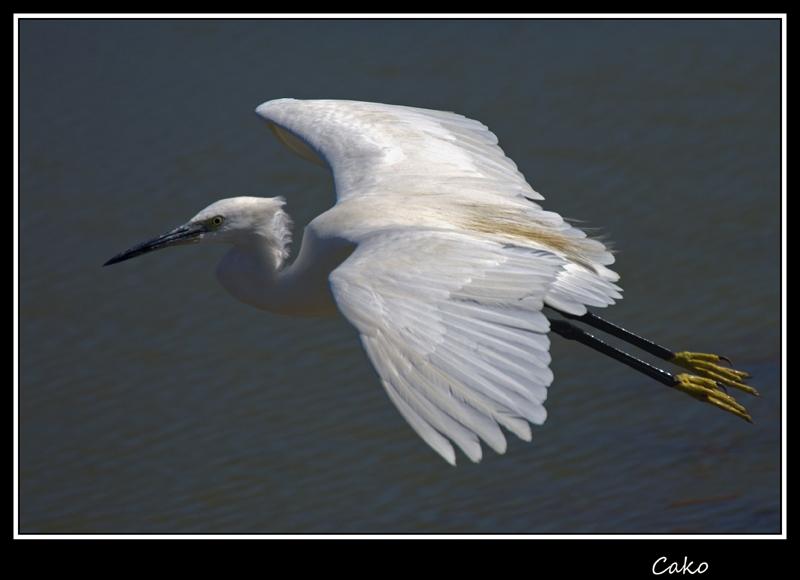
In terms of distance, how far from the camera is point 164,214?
7102 mm

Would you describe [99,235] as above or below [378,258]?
below

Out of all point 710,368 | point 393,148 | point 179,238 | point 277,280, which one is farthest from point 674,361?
point 179,238

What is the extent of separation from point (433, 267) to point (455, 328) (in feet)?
1.10

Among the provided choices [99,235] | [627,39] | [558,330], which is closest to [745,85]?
[627,39]

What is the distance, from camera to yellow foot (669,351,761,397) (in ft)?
14.1

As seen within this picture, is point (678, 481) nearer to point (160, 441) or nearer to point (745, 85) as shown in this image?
point (160, 441)

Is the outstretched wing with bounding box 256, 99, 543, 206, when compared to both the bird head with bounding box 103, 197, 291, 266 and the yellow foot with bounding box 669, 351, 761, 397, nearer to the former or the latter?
the bird head with bounding box 103, 197, 291, 266

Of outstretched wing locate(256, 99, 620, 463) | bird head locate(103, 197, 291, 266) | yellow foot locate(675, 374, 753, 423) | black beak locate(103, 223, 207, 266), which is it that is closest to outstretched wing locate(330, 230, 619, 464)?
outstretched wing locate(256, 99, 620, 463)

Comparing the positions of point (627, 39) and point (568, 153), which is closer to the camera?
point (568, 153)

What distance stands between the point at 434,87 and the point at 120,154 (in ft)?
8.18

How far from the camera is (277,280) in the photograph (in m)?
4.05

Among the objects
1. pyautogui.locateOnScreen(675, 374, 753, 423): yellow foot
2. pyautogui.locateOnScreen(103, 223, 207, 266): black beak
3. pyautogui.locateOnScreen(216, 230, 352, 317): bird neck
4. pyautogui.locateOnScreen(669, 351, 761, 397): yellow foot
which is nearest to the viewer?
pyautogui.locateOnScreen(216, 230, 352, 317): bird neck

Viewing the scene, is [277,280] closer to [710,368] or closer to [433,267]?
[433,267]

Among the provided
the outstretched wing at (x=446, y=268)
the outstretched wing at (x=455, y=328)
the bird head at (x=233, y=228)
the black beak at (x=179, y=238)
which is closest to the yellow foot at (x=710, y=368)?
the outstretched wing at (x=446, y=268)
